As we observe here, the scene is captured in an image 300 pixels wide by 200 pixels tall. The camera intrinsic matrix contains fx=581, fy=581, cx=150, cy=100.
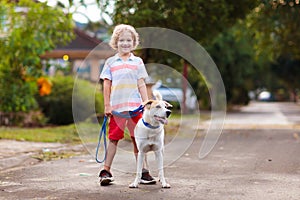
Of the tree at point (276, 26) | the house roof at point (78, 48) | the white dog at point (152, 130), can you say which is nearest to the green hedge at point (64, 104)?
the tree at point (276, 26)

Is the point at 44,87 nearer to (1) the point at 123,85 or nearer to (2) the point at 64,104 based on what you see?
(2) the point at 64,104

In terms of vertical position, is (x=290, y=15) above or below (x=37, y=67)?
above

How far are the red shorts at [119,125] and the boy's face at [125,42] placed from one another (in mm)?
860

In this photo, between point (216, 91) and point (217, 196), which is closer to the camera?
point (217, 196)

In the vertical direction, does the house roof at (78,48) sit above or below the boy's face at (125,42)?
above

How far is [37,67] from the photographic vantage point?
680 inches

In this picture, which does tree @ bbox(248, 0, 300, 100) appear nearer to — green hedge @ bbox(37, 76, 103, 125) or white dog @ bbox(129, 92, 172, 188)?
green hedge @ bbox(37, 76, 103, 125)

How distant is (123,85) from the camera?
7.62 metres

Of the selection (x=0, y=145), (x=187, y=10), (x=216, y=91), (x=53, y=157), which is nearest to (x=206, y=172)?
(x=53, y=157)

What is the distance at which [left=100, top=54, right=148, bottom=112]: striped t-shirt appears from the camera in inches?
299

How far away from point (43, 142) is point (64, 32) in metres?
5.08

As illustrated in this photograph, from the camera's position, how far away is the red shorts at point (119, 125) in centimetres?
762

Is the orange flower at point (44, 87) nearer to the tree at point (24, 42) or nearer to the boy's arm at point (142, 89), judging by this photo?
the tree at point (24, 42)

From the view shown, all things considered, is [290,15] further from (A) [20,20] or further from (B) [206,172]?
(B) [206,172]
